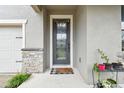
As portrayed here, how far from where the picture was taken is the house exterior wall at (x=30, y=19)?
731 cm

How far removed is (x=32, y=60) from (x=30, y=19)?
1.61m

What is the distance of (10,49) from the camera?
7707mm

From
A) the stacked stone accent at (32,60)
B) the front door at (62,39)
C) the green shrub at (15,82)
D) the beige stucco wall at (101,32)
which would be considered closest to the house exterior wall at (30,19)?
the stacked stone accent at (32,60)

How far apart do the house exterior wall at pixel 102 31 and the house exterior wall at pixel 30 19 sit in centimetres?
265

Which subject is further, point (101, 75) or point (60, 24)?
point (60, 24)

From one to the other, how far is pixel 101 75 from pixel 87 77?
15.4 inches

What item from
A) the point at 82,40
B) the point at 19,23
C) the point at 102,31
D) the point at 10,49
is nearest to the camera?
the point at 102,31

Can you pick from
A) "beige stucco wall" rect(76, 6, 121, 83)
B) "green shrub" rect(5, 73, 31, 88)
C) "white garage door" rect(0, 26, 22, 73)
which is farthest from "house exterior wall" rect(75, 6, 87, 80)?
"white garage door" rect(0, 26, 22, 73)

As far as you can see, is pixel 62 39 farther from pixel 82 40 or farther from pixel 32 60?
pixel 82 40

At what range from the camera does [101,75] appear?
17.1 ft

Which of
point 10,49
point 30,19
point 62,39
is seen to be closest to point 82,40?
point 30,19

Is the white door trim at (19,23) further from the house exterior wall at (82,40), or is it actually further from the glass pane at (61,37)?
the house exterior wall at (82,40)
